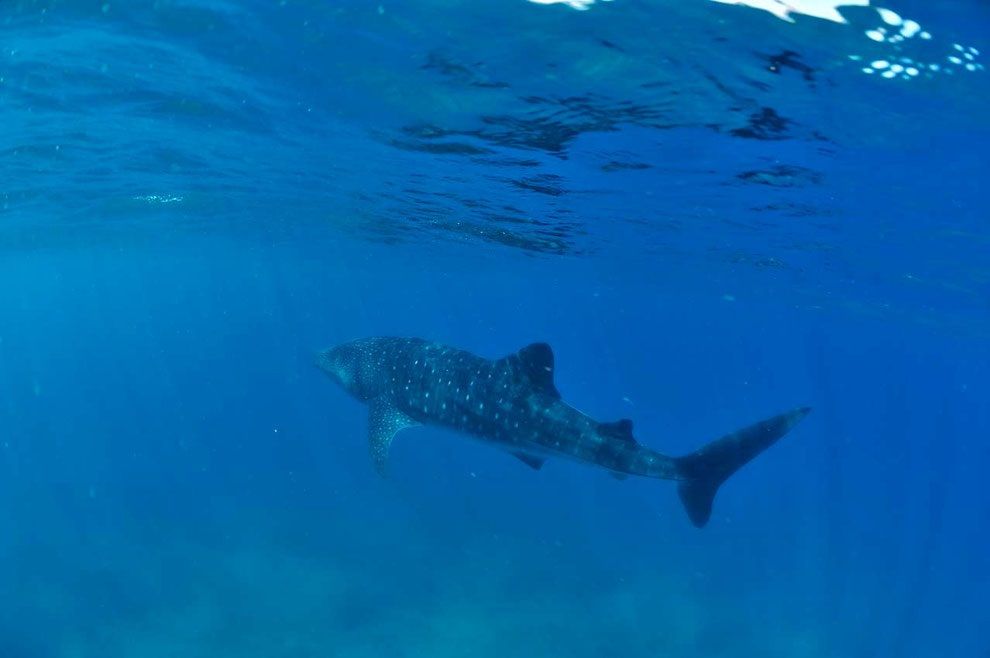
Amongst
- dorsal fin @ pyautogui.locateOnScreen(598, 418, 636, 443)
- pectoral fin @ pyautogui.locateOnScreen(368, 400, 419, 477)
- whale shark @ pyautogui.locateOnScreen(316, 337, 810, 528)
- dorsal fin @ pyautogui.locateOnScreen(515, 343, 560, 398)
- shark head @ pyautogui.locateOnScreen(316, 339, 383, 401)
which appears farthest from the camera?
shark head @ pyautogui.locateOnScreen(316, 339, 383, 401)

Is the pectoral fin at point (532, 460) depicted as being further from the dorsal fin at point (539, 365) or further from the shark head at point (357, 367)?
the shark head at point (357, 367)

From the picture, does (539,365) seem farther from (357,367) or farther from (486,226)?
(486,226)

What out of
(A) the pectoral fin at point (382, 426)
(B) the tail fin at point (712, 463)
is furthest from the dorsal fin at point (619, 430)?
(A) the pectoral fin at point (382, 426)

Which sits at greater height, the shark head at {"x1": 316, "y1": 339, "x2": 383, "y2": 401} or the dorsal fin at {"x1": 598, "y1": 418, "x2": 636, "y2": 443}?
the dorsal fin at {"x1": 598, "y1": 418, "x2": 636, "y2": 443}

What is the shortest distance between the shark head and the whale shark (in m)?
0.04

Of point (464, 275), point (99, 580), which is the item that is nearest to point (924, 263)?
point (99, 580)

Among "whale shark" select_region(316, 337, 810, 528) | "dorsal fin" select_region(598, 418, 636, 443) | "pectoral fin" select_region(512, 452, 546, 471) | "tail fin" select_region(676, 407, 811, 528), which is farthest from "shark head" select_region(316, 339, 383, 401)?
"tail fin" select_region(676, 407, 811, 528)

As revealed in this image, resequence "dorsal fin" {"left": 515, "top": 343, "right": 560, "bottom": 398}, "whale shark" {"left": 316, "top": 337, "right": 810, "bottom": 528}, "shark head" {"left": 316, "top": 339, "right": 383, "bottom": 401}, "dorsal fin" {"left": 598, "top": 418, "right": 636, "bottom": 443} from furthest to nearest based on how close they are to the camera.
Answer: "shark head" {"left": 316, "top": 339, "right": 383, "bottom": 401}
"dorsal fin" {"left": 515, "top": 343, "right": 560, "bottom": 398}
"whale shark" {"left": 316, "top": 337, "right": 810, "bottom": 528}
"dorsal fin" {"left": 598, "top": 418, "right": 636, "bottom": 443}

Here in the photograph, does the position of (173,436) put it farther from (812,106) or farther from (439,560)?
(812,106)

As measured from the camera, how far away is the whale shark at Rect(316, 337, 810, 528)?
1041 cm

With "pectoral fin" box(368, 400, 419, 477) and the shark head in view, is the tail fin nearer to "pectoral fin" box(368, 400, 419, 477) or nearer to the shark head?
"pectoral fin" box(368, 400, 419, 477)

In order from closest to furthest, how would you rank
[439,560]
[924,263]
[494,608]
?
[494,608]
[439,560]
[924,263]

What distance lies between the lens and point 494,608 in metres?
18.5

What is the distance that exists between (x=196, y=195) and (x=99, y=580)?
16.5 meters
